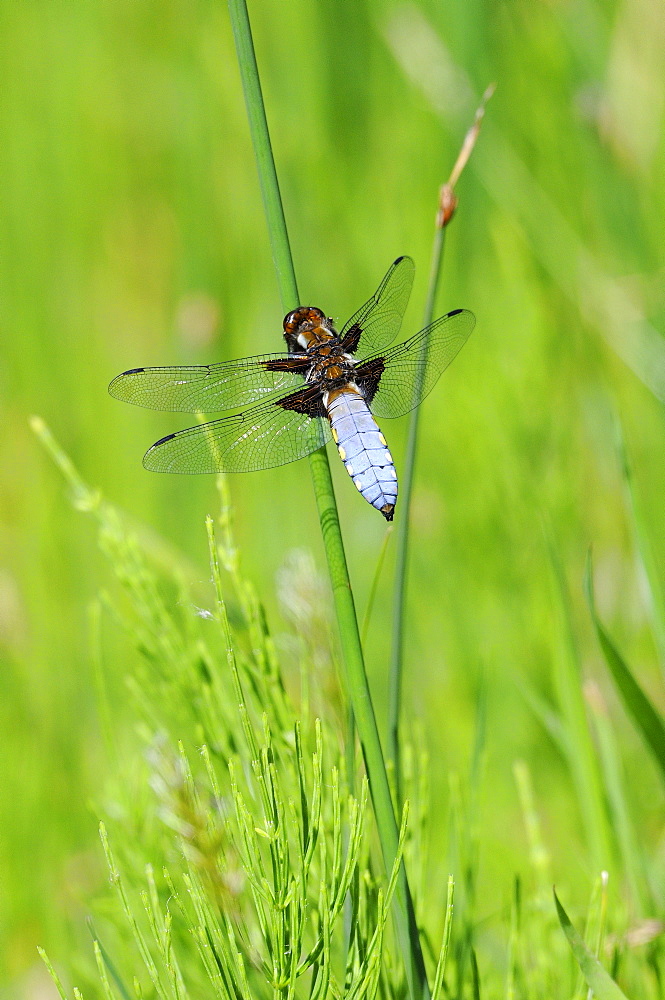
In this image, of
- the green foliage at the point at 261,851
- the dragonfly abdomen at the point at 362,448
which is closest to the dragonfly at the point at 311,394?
the dragonfly abdomen at the point at 362,448

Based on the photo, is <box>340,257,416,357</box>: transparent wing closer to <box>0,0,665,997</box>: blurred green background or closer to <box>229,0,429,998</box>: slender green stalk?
<box>0,0,665,997</box>: blurred green background

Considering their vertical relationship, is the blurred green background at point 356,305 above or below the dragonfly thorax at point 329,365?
above

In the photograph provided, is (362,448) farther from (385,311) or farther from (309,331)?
(385,311)

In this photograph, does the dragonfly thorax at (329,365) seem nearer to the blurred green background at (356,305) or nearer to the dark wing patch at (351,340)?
the dark wing patch at (351,340)

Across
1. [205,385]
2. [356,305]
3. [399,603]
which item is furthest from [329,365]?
[356,305]

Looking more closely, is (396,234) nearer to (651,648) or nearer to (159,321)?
(159,321)

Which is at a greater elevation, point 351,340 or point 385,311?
point 385,311

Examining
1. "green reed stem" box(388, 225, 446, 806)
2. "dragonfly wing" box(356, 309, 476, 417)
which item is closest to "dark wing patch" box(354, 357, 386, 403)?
"dragonfly wing" box(356, 309, 476, 417)
